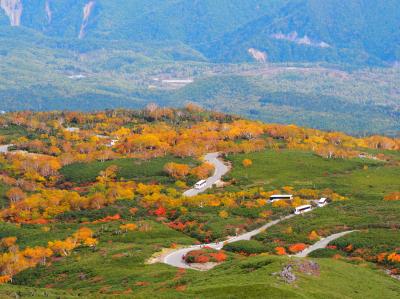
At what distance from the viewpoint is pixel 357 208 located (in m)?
132

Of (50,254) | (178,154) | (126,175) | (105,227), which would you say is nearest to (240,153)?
(178,154)

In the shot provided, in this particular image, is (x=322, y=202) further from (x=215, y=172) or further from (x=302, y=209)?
(x=215, y=172)

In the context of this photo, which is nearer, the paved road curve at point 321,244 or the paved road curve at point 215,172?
the paved road curve at point 321,244

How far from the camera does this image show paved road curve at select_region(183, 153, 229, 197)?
15550 cm

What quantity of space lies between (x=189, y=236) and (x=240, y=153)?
67.8 meters

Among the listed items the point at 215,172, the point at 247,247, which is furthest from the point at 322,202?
the point at 215,172

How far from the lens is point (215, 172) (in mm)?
170500

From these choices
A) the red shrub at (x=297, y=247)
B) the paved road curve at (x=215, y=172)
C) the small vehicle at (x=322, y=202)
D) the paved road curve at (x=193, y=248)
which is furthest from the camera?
the paved road curve at (x=215, y=172)

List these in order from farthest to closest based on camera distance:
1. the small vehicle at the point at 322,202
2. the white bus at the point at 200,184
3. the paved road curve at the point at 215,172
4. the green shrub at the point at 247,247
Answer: the white bus at the point at 200,184 → the paved road curve at the point at 215,172 → the small vehicle at the point at 322,202 → the green shrub at the point at 247,247

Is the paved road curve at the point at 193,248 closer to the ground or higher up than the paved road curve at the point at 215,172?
closer to the ground

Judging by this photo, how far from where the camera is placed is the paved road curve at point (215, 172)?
510 feet

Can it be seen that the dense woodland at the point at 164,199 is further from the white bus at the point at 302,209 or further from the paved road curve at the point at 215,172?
the paved road curve at the point at 215,172

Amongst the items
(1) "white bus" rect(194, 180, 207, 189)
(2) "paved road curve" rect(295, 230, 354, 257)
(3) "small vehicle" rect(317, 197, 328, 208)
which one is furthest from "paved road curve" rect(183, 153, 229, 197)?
(2) "paved road curve" rect(295, 230, 354, 257)

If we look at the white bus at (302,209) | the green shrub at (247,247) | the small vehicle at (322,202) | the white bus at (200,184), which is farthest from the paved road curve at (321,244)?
the white bus at (200,184)
